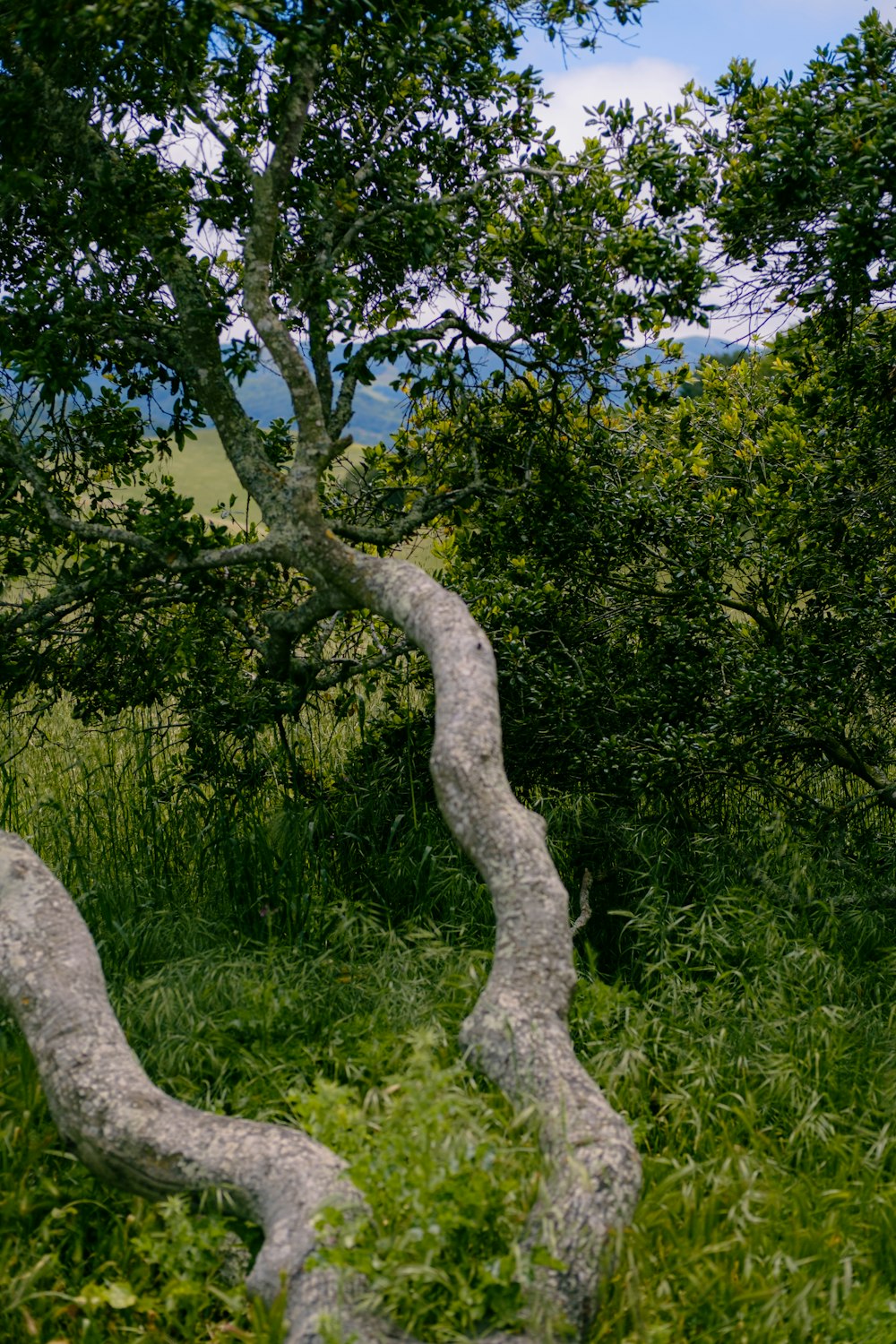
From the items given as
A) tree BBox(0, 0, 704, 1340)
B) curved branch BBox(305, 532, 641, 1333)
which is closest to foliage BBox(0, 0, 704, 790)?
tree BBox(0, 0, 704, 1340)

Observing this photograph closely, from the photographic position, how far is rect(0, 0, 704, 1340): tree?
309cm

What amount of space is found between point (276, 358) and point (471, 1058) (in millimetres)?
2857

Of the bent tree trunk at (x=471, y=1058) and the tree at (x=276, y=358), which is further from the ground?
the tree at (x=276, y=358)

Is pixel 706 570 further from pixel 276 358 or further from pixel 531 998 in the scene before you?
pixel 531 998

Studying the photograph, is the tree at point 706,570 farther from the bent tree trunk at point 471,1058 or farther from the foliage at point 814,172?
the bent tree trunk at point 471,1058

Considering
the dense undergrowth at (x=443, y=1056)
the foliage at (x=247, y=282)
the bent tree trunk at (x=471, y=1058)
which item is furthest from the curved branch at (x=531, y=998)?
the foliage at (x=247, y=282)

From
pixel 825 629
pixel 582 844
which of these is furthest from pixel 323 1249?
pixel 825 629

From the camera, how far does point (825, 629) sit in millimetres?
6246

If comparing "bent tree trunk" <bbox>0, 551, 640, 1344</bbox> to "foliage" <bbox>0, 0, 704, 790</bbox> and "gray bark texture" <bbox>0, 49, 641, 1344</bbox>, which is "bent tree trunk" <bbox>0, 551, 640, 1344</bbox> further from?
"foliage" <bbox>0, 0, 704, 790</bbox>

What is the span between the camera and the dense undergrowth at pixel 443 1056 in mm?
2805

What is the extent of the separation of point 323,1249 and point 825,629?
473cm

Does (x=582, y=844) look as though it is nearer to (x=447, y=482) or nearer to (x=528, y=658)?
(x=528, y=658)

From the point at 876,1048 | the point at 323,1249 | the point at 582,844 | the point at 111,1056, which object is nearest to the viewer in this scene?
the point at 323,1249

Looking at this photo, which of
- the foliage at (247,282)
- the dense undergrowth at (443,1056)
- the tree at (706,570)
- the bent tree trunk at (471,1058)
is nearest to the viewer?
the bent tree trunk at (471,1058)
